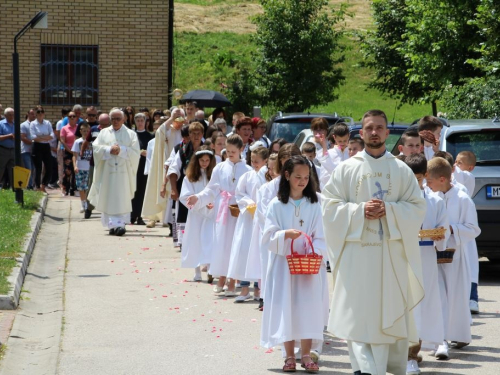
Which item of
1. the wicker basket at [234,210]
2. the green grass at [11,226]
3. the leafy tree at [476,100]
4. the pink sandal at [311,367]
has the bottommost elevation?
the pink sandal at [311,367]

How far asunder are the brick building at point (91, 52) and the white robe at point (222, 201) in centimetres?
1556

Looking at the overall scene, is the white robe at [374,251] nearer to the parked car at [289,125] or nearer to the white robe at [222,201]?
the white robe at [222,201]

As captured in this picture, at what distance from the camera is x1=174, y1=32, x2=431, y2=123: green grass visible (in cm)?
4697

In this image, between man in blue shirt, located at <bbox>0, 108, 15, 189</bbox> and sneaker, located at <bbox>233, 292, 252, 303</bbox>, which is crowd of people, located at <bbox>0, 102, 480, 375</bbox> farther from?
man in blue shirt, located at <bbox>0, 108, 15, 189</bbox>

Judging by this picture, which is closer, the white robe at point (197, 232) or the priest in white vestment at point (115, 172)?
the white robe at point (197, 232)

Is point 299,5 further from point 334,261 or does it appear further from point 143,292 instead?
point 334,261

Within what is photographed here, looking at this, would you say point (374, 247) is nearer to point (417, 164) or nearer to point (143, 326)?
point (417, 164)

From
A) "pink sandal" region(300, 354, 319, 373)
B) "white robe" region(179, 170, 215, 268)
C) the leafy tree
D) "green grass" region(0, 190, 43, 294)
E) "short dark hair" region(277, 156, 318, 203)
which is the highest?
the leafy tree

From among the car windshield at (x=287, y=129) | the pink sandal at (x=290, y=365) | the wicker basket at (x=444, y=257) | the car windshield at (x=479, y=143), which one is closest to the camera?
the pink sandal at (x=290, y=365)

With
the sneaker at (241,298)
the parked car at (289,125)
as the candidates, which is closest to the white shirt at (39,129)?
the parked car at (289,125)

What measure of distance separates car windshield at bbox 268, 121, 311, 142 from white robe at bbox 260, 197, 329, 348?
10.7 m

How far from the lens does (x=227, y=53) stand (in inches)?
1886

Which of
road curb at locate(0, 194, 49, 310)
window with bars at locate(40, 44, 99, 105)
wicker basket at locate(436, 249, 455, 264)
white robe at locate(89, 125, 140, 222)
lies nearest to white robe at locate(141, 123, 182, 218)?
white robe at locate(89, 125, 140, 222)

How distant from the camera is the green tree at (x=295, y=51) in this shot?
29016 millimetres
